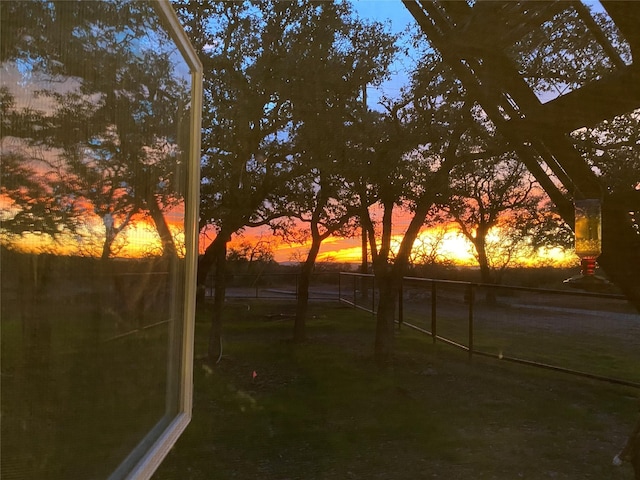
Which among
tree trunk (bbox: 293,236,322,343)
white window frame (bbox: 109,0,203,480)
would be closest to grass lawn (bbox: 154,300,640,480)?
tree trunk (bbox: 293,236,322,343)

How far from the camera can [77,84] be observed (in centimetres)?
127

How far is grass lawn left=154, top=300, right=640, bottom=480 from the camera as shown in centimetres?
443

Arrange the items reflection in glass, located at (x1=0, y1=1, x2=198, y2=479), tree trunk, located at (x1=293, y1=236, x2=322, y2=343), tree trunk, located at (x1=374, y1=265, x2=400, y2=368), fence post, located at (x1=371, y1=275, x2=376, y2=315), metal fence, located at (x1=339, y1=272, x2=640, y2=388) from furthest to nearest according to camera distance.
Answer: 1. fence post, located at (x1=371, y1=275, x2=376, y2=315)
2. tree trunk, located at (x1=293, y1=236, x2=322, y2=343)
3. tree trunk, located at (x1=374, y1=265, x2=400, y2=368)
4. metal fence, located at (x1=339, y1=272, x2=640, y2=388)
5. reflection in glass, located at (x1=0, y1=1, x2=198, y2=479)

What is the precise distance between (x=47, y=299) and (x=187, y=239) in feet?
3.74

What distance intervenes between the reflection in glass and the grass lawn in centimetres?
295

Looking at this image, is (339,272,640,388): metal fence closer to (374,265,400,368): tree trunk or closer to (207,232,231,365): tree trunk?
(374,265,400,368): tree trunk

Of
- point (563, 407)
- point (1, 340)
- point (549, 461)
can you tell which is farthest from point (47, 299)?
point (563, 407)

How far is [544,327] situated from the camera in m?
8.13

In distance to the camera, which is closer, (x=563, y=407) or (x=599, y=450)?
(x=599, y=450)

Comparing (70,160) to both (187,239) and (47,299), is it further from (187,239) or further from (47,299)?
(187,239)

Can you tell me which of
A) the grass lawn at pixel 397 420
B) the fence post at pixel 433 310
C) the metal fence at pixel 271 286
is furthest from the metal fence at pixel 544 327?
the metal fence at pixel 271 286

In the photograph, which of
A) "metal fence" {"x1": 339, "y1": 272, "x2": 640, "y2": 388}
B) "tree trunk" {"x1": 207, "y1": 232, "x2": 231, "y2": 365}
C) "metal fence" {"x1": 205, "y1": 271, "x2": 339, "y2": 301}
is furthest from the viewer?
"metal fence" {"x1": 205, "y1": 271, "x2": 339, "y2": 301}

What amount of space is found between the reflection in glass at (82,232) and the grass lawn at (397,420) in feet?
9.69

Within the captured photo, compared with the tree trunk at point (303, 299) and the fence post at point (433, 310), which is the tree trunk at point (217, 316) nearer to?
the tree trunk at point (303, 299)
